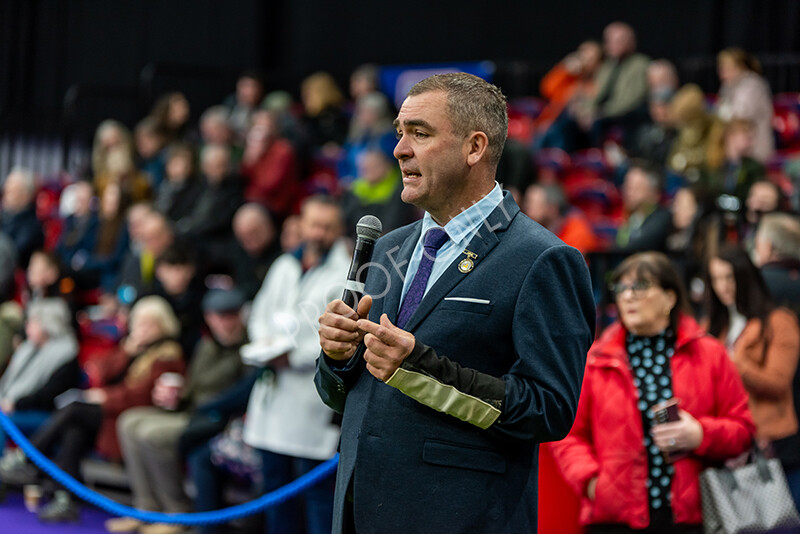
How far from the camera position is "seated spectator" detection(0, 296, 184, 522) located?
5.89 metres

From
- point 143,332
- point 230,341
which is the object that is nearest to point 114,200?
point 143,332

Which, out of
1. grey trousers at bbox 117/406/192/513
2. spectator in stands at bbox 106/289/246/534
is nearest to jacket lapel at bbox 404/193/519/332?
spectator in stands at bbox 106/289/246/534

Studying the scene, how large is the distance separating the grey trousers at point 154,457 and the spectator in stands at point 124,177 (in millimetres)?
3368

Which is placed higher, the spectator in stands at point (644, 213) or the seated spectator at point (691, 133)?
the seated spectator at point (691, 133)

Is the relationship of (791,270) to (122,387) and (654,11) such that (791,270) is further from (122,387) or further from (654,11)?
(654,11)

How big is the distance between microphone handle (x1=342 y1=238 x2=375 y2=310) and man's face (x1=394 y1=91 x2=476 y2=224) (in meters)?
0.14

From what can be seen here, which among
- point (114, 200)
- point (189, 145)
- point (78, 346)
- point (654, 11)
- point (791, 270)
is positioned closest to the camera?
point (791, 270)

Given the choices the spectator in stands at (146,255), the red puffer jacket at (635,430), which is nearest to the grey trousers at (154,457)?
the spectator in stands at (146,255)

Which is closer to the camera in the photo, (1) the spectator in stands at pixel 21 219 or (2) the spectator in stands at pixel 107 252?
(2) the spectator in stands at pixel 107 252

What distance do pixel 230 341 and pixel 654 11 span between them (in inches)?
258

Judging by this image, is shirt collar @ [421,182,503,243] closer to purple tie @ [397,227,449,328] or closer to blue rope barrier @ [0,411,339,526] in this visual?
purple tie @ [397,227,449,328]

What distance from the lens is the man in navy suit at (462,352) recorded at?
6.58 ft

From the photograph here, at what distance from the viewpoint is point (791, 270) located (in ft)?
14.3

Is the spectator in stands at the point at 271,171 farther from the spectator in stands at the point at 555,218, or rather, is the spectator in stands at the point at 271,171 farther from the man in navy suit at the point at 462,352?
the man in navy suit at the point at 462,352
